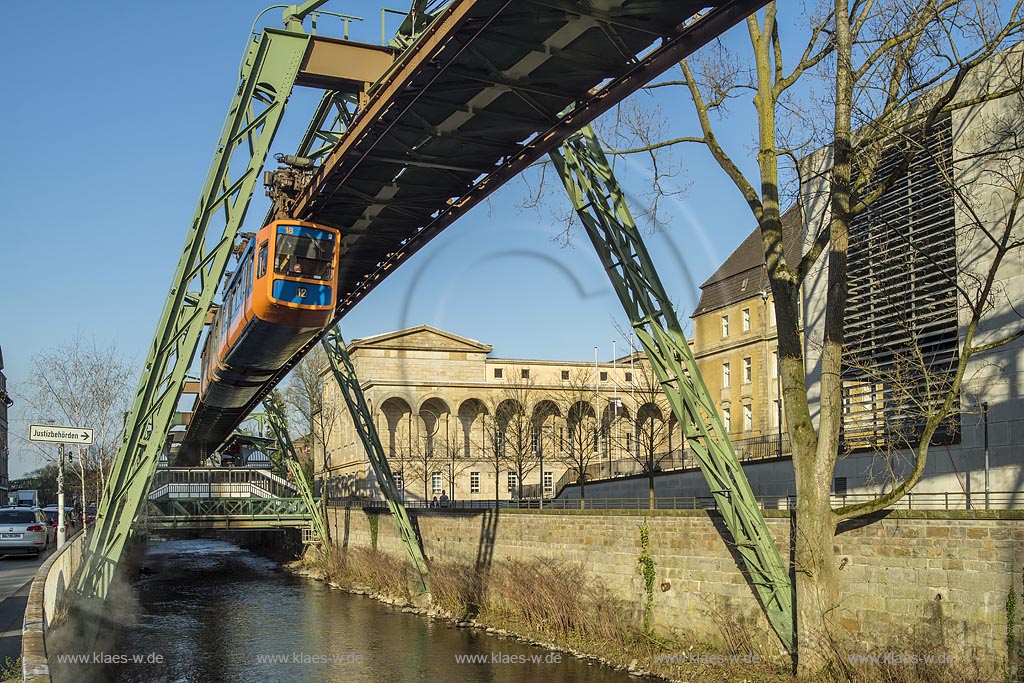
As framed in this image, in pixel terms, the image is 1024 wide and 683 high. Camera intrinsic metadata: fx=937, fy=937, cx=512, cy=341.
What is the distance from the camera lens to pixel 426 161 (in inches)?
687

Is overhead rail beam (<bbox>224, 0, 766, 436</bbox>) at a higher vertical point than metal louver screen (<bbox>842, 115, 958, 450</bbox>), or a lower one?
higher

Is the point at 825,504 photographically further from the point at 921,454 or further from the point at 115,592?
the point at 115,592

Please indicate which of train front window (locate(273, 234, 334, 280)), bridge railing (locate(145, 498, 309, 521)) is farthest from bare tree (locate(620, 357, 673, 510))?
bridge railing (locate(145, 498, 309, 521))

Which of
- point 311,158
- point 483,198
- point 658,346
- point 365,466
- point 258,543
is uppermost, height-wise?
point 311,158

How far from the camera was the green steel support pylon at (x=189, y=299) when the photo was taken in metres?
17.6

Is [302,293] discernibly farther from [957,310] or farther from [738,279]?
[738,279]

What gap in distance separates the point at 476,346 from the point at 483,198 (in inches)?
2324

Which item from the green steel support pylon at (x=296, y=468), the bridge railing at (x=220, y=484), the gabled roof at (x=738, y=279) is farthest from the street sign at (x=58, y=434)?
the gabled roof at (x=738, y=279)

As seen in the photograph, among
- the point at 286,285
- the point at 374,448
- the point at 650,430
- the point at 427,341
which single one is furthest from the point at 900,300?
the point at 427,341

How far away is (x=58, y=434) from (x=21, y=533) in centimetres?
999

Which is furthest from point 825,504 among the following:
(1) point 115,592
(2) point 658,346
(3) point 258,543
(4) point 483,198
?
(3) point 258,543

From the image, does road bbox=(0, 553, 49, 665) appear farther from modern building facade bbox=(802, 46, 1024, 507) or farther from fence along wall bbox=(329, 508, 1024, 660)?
modern building facade bbox=(802, 46, 1024, 507)

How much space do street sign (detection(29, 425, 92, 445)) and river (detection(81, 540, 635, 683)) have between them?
4.97 m

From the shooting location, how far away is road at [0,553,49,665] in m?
12.8
